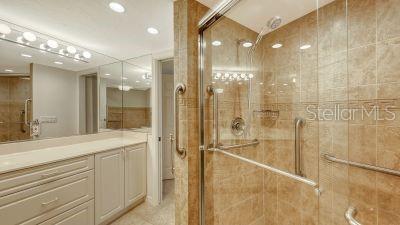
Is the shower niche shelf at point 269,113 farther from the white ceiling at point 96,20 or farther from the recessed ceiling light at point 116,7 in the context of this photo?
the recessed ceiling light at point 116,7

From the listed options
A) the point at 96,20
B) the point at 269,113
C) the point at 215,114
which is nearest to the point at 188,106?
the point at 215,114

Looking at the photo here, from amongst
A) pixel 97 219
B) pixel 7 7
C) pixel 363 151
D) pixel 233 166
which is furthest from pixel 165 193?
pixel 7 7

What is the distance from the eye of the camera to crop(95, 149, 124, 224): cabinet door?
176 centimetres

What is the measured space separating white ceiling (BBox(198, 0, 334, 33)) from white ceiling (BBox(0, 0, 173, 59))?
0.54 m

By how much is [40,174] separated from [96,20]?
57.7 inches

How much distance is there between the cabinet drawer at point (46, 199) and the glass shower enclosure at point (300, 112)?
1.22 meters

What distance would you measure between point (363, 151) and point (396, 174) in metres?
0.18

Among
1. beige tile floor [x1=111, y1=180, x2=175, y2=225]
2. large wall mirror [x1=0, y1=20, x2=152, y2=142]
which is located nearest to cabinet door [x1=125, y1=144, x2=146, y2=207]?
beige tile floor [x1=111, y1=180, x2=175, y2=225]

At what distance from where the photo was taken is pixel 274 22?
1.44 meters

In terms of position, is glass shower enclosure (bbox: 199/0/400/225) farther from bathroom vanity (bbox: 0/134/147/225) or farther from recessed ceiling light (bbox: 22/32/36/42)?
recessed ceiling light (bbox: 22/32/36/42)

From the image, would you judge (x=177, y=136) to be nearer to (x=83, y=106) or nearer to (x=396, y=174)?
(x=396, y=174)

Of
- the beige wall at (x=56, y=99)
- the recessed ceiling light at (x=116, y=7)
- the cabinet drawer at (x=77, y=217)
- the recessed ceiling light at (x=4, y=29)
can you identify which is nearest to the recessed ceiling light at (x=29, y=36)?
the recessed ceiling light at (x=4, y=29)

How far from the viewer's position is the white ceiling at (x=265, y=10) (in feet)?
4.06

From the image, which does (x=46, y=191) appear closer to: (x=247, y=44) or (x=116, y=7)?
(x=116, y=7)
